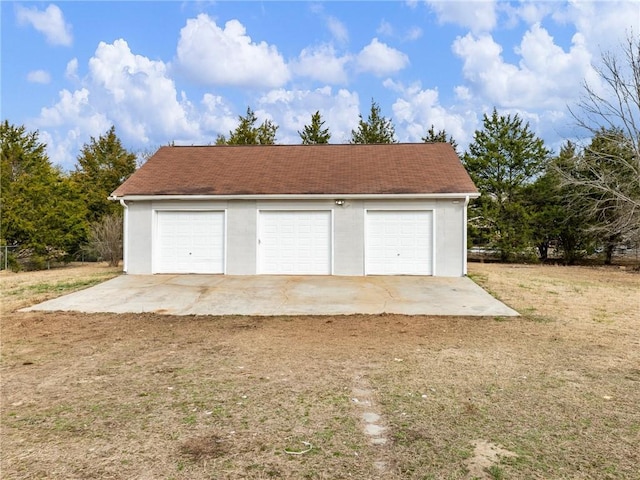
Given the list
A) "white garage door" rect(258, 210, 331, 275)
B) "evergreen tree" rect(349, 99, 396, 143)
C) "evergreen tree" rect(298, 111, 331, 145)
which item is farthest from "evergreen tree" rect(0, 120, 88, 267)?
"evergreen tree" rect(349, 99, 396, 143)

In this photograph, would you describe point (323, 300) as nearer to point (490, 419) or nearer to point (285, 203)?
point (285, 203)

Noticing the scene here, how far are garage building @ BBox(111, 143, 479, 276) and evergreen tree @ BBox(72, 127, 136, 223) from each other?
1336 cm

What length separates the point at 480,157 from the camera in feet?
69.3

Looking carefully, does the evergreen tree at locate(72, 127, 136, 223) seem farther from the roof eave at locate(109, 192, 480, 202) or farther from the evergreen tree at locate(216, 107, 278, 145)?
the roof eave at locate(109, 192, 480, 202)

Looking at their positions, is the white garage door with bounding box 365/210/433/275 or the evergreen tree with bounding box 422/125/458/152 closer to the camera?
the white garage door with bounding box 365/210/433/275

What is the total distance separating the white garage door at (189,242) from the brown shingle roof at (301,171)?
2.47 feet

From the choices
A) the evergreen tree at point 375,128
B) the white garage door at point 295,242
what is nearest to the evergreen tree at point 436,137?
the evergreen tree at point 375,128

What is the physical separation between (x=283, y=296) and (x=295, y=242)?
11.4 ft

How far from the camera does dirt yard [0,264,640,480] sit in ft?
10.2

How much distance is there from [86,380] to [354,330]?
388 cm

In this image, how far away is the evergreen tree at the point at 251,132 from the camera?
97.0ft

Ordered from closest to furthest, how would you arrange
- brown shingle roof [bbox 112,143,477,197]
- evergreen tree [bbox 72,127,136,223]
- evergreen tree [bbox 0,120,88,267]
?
brown shingle roof [bbox 112,143,477,197]
evergreen tree [bbox 0,120,88,267]
evergreen tree [bbox 72,127,136,223]

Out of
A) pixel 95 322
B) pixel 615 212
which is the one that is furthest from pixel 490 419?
pixel 615 212

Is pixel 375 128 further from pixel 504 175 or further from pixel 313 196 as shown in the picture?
pixel 313 196
